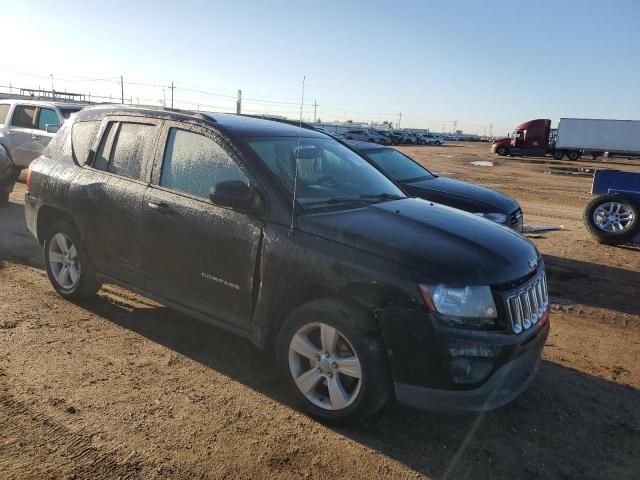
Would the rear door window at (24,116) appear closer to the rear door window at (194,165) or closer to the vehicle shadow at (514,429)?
the rear door window at (194,165)

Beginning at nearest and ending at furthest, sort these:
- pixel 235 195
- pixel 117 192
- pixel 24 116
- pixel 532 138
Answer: pixel 235 195, pixel 117 192, pixel 24 116, pixel 532 138

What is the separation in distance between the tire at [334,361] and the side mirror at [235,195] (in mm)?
801

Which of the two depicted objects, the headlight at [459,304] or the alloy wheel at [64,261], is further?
the alloy wheel at [64,261]

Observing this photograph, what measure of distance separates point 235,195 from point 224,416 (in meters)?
1.41

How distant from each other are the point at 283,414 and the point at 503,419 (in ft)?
4.74

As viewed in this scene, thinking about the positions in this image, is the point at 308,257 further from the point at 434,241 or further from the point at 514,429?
the point at 514,429

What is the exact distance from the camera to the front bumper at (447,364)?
9.28ft

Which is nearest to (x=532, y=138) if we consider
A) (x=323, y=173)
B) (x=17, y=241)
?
(x=17, y=241)

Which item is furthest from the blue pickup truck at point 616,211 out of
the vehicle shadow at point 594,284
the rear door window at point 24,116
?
the rear door window at point 24,116

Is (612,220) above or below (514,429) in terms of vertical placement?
above

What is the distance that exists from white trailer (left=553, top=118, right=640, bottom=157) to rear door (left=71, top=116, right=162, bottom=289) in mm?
42205

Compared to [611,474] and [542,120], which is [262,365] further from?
[542,120]

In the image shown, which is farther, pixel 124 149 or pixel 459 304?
pixel 124 149

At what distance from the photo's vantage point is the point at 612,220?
29.1 feet
